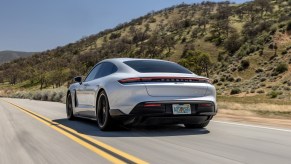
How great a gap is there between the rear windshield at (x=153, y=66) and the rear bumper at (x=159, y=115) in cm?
92

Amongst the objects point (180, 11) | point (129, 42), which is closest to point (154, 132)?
point (129, 42)

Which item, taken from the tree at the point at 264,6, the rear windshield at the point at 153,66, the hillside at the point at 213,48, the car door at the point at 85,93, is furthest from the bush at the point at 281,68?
the rear windshield at the point at 153,66

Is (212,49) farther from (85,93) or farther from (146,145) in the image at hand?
(146,145)

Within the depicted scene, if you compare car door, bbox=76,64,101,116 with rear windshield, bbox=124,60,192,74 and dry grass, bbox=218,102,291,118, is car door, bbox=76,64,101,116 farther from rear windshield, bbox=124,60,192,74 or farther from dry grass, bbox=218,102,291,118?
dry grass, bbox=218,102,291,118

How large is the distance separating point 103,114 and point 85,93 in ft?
4.95

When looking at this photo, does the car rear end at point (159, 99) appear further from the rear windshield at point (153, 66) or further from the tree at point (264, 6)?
the tree at point (264, 6)

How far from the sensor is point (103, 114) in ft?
28.4

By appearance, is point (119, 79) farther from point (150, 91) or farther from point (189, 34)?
point (189, 34)

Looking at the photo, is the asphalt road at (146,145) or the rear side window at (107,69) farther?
the rear side window at (107,69)

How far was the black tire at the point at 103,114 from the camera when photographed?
27.1 feet

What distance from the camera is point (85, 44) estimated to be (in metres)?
142

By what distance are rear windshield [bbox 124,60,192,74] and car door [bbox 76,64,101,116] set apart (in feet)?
4.29

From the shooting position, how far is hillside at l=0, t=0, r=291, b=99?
52.9m

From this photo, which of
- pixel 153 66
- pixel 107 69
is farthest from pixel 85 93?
pixel 153 66
